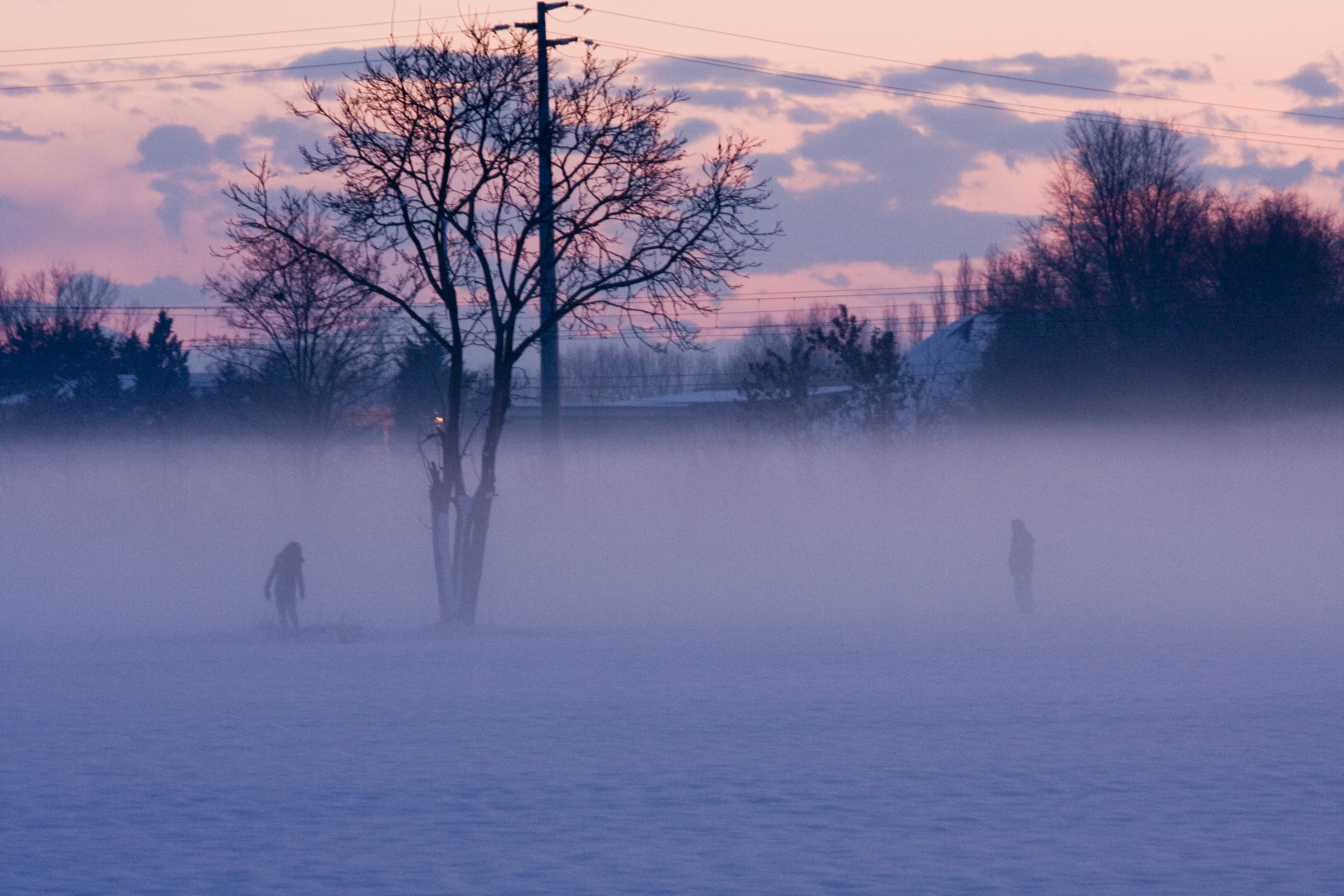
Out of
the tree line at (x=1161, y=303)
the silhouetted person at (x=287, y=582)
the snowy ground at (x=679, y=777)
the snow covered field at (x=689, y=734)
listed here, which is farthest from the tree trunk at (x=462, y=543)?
the tree line at (x=1161, y=303)

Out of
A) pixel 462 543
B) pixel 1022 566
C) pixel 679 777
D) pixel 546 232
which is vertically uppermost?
pixel 546 232

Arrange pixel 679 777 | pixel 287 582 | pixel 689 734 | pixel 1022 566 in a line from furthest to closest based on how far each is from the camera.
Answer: pixel 1022 566 → pixel 287 582 → pixel 689 734 → pixel 679 777

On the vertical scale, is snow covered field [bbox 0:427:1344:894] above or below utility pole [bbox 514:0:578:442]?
below

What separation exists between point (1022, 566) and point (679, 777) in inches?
614

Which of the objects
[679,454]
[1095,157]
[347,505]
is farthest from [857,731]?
[1095,157]

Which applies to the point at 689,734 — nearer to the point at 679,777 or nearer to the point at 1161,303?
the point at 679,777

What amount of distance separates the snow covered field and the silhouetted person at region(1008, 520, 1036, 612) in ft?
1.89

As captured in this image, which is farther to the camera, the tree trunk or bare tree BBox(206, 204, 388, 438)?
bare tree BBox(206, 204, 388, 438)

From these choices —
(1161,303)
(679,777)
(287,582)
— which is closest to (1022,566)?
(287,582)

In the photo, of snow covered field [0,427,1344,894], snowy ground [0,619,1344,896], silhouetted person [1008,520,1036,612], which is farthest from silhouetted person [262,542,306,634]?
silhouetted person [1008,520,1036,612]

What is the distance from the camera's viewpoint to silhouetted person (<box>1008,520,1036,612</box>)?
23.9 meters

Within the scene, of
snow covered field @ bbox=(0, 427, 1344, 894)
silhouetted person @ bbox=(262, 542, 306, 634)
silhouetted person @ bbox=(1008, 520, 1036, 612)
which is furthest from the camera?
silhouetted person @ bbox=(1008, 520, 1036, 612)

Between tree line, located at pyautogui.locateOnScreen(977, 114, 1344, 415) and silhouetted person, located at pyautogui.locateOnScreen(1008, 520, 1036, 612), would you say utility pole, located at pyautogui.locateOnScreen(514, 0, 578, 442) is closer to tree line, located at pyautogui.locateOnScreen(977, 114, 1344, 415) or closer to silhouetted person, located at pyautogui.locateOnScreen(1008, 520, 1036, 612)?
silhouetted person, located at pyautogui.locateOnScreen(1008, 520, 1036, 612)

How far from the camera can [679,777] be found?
9742mm
